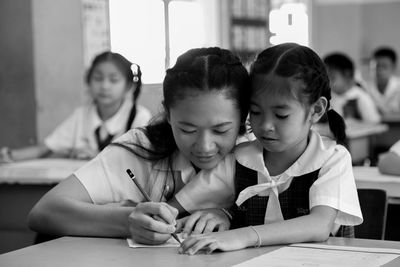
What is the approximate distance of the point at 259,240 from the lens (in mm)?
1442

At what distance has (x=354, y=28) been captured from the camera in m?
9.14

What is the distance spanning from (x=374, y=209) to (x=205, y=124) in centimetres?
51

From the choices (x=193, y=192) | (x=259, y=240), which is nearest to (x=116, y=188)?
(x=193, y=192)

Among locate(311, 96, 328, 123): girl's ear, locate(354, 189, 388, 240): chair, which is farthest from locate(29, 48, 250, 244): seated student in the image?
A: locate(354, 189, 388, 240): chair

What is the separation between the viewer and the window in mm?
4379

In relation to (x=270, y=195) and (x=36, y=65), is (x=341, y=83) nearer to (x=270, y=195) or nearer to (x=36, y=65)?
(x=36, y=65)

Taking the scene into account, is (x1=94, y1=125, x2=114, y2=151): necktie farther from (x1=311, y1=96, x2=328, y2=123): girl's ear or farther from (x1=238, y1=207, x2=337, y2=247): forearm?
(x1=238, y1=207, x2=337, y2=247): forearm

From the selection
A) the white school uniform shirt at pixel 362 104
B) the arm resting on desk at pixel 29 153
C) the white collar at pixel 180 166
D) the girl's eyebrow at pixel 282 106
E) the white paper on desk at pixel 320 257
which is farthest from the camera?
the white school uniform shirt at pixel 362 104

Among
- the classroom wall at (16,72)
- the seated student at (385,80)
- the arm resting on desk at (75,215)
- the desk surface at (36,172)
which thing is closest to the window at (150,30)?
the classroom wall at (16,72)

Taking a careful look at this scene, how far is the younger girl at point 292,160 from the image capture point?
1.55 m

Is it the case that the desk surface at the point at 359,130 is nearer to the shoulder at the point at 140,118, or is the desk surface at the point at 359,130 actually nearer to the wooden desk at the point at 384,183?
the shoulder at the point at 140,118

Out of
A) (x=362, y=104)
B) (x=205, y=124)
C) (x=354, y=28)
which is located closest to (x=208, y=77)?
(x=205, y=124)

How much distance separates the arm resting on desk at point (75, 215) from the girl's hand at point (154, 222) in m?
0.08

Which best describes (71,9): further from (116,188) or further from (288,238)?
(288,238)
